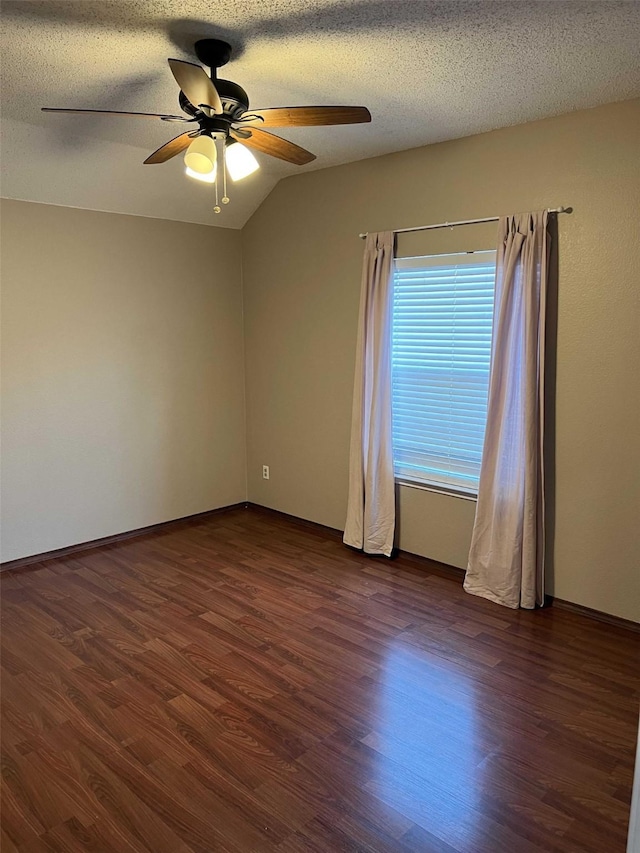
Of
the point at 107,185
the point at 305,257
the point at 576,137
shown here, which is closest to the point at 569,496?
the point at 576,137

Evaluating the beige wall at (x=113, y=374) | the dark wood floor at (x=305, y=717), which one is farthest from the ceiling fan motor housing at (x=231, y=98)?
the dark wood floor at (x=305, y=717)

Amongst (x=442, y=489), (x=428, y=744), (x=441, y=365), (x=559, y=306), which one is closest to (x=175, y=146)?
(x=441, y=365)

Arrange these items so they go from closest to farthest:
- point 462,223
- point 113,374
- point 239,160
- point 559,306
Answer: point 239,160 → point 559,306 → point 462,223 → point 113,374

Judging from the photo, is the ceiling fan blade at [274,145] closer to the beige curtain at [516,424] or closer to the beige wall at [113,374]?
the beige curtain at [516,424]

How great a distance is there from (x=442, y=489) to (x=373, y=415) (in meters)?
0.67

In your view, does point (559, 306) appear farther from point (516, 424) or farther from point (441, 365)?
point (441, 365)

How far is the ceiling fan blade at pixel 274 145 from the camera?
258 centimetres

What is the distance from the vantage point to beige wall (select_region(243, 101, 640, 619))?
3.09 m

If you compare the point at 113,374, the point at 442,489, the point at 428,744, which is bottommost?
the point at 428,744

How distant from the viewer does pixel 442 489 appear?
3.93 metres

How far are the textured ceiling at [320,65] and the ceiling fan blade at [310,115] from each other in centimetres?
26

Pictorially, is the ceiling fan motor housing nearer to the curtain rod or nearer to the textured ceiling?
the textured ceiling

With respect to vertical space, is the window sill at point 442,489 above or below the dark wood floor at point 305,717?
above

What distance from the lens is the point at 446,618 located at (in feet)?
11.0
